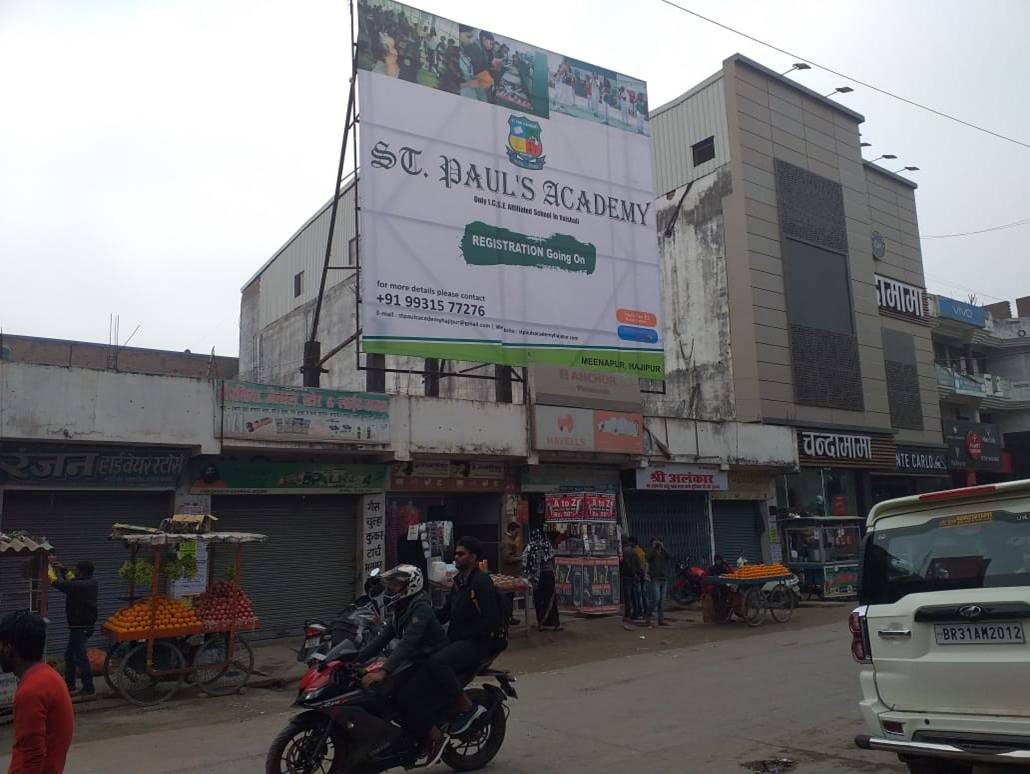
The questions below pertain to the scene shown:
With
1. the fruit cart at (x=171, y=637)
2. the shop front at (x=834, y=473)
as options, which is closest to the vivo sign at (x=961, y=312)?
the shop front at (x=834, y=473)

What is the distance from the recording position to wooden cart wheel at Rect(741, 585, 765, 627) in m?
16.4

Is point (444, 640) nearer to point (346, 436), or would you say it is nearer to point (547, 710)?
point (547, 710)

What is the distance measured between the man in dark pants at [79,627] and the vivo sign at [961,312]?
33824 mm

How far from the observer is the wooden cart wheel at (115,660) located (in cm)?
1032

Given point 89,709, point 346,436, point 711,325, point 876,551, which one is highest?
point 711,325

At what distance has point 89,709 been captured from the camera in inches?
396

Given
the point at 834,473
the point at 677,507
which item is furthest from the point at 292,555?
the point at 834,473

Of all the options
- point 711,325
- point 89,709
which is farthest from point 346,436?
point 711,325

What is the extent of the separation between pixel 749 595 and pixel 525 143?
34.0 ft

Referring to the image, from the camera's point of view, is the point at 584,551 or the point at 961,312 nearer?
the point at 584,551

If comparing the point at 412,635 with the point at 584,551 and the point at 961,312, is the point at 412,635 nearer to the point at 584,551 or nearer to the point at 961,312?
the point at 584,551

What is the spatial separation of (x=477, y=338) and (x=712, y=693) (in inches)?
364

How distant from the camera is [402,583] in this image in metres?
6.28

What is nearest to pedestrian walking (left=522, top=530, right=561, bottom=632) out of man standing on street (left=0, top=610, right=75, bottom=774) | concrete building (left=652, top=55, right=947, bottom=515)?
concrete building (left=652, top=55, right=947, bottom=515)
